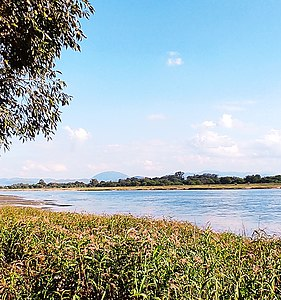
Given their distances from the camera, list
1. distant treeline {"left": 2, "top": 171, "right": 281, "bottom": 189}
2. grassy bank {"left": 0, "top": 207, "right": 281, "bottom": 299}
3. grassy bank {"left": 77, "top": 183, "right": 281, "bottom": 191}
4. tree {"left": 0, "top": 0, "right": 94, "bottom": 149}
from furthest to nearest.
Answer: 1. distant treeline {"left": 2, "top": 171, "right": 281, "bottom": 189}
2. grassy bank {"left": 77, "top": 183, "right": 281, "bottom": 191}
3. tree {"left": 0, "top": 0, "right": 94, "bottom": 149}
4. grassy bank {"left": 0, "top": 207, "right": 281, "bottom": 299}

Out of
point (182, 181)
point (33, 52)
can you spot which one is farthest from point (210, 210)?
point (182, 181)

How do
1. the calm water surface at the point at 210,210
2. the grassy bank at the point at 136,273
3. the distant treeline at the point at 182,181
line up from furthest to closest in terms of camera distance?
1. the distant treeline at the point at 182,181
2. the calm water surface at the point at 210,210
3. the grassy bank at the point at 136,273

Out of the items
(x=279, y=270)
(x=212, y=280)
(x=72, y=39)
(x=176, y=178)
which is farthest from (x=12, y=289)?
(x=176, y=178)

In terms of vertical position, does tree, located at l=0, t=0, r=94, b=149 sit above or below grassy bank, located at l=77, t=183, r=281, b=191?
above

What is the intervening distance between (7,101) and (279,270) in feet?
29.9

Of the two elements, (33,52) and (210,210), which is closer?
(33,52)

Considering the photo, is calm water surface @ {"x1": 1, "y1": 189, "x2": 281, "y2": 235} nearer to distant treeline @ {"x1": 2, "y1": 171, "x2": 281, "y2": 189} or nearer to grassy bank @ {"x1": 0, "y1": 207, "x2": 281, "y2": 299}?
grassy bank @ {"x1": 0, "y1": 207, "x2": 281, "y2": 299}

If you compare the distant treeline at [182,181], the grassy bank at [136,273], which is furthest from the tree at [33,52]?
the distant treeline at [182,181]

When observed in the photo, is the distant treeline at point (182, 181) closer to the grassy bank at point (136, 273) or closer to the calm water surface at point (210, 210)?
the calm water surface at point (210, 210)

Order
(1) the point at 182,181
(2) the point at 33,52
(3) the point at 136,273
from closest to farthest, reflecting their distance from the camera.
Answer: (3) the point at 136,273 → (2) the point at 33,52 → (1) the point at 182,181

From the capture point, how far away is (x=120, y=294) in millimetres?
4082

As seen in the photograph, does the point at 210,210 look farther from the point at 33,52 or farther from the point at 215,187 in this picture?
the point at 215,187

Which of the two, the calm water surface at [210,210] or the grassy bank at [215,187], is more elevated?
the grassy bank at [215,187]

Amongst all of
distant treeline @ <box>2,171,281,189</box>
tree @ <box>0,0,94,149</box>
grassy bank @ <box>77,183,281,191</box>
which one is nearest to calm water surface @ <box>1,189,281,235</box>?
tree @ <box>0,0,94,149</box>
